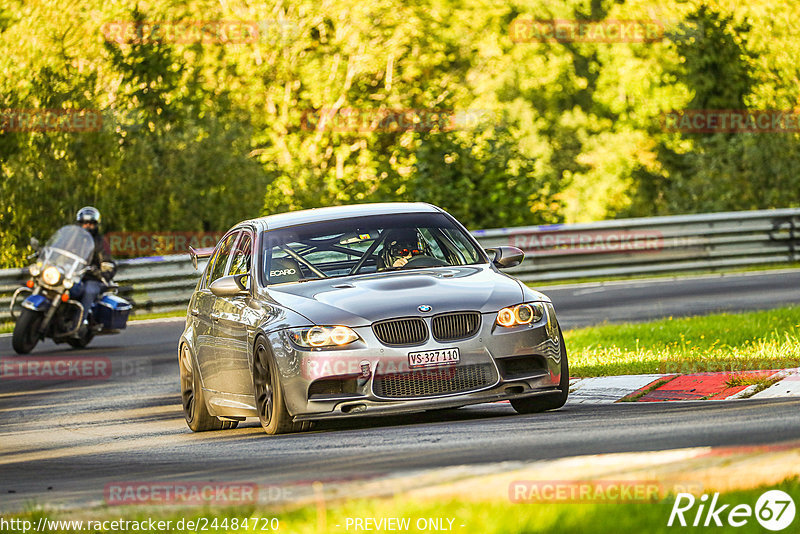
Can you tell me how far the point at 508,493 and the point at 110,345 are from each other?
46.4 ft

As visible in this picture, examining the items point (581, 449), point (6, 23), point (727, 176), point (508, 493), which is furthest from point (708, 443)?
point (727, 176)

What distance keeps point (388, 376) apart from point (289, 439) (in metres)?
0.76

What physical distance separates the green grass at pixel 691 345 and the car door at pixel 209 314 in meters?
3.27

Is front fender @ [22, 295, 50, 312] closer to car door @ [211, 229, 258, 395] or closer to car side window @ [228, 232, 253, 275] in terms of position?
car side window @ [228, 232, 253, 275]

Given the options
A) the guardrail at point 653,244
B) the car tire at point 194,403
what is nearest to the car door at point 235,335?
the car tire at point 194,403

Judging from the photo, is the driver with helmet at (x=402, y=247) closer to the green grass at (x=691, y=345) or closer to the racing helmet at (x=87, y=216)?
the green grass at (x=691, y=345)

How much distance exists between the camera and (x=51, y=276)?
61.3 feet

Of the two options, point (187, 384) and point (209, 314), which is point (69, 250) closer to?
point (187, 384)

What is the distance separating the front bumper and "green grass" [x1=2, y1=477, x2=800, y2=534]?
3348 mm

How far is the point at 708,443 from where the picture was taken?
25.4 ft

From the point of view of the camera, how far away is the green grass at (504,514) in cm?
562

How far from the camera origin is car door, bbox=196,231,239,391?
37.8 ft

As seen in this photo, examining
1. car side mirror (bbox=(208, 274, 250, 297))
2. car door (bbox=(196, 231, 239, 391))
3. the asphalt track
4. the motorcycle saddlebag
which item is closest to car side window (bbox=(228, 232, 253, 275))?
car door (bbox=(196, 231, 239, 391))

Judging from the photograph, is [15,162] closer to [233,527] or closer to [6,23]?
[6,23]
